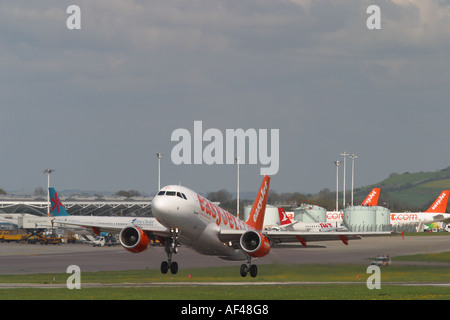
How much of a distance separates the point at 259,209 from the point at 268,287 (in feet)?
59.5

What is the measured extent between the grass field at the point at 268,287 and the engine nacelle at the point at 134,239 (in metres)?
3.05

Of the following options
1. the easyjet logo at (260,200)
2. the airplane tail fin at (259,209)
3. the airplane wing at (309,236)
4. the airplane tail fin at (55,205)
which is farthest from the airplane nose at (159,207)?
the airplane tail fin at (55,205)

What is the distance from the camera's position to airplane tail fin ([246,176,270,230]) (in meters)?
66.7

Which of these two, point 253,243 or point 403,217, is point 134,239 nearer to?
point 253,243

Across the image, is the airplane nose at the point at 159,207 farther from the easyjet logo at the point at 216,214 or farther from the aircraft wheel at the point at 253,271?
the aircraft wheel at the point at 253,271

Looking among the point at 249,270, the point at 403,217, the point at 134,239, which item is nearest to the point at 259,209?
the point at 249,270

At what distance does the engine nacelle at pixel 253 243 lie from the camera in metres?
54.2

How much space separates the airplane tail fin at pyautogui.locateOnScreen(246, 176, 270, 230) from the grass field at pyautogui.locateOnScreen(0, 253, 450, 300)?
3.89 m

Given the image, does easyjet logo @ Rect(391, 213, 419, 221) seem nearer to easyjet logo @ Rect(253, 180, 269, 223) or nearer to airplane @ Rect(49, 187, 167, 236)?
airplane @ Rect(49, 187, 167, 236)

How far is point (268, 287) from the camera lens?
49.9 m

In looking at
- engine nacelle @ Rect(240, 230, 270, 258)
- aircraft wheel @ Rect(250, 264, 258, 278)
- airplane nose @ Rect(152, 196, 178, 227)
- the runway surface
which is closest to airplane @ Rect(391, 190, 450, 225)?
the runway surface
